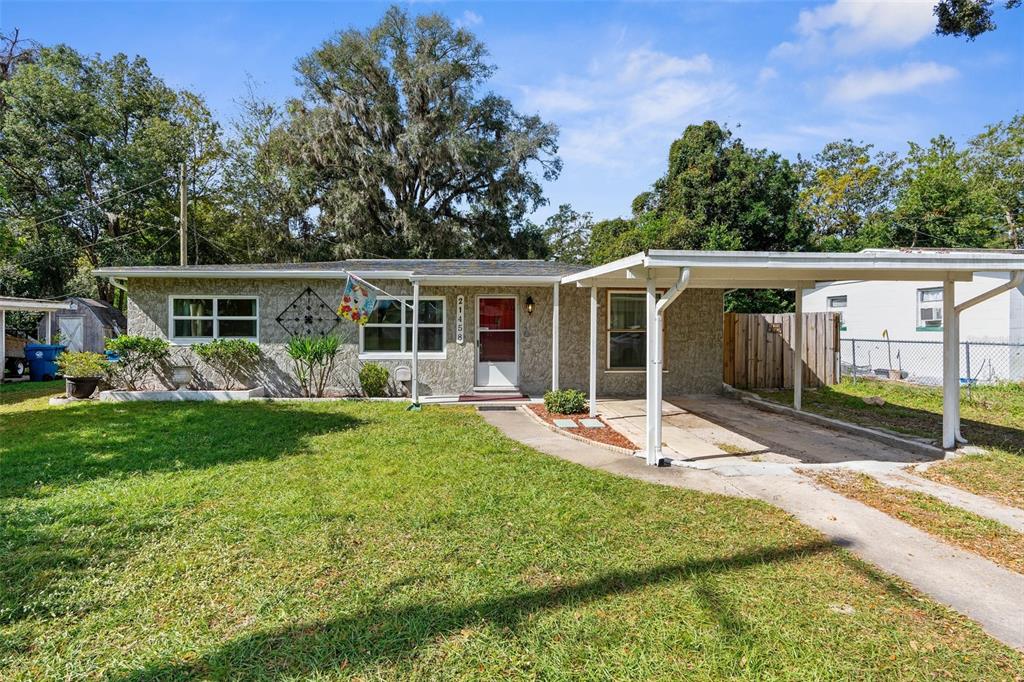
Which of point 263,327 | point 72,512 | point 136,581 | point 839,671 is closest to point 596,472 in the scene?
point 839,671

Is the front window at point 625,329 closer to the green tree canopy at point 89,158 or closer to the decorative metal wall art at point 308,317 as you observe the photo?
the decorative metal wall art at point 308,317

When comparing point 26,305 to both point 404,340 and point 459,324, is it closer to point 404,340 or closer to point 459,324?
point 404,340

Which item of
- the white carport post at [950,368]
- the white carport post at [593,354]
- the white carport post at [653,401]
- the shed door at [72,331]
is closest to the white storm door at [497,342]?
the white carport post at [593,354]

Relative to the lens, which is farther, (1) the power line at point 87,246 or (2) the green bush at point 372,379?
(1) the power line at point 87,246

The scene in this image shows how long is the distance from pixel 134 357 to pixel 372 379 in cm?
467

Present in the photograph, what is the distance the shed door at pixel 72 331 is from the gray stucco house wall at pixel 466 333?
10.1 metres

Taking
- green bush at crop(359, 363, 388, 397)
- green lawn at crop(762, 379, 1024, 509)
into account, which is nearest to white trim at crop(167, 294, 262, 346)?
green bush at crop(359, 363, 388, 397)

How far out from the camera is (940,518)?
422cm

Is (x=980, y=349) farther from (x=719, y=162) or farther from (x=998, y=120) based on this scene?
(x=998, y=120)

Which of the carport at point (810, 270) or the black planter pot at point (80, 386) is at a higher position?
the carport at point (810, 270)

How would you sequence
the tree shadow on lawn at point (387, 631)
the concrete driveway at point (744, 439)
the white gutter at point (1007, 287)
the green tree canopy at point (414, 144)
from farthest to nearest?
the green tree canopy at point (414, 144), the concrete driveway at point (744, 439), the white gutter at point (1007, 287), the tree shadow on lawn at point (387, 631)

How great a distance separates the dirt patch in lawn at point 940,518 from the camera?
3670 millimetres

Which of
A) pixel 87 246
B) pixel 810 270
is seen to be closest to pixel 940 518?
pixel 810 270

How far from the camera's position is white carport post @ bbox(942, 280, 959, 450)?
6.23 meters
